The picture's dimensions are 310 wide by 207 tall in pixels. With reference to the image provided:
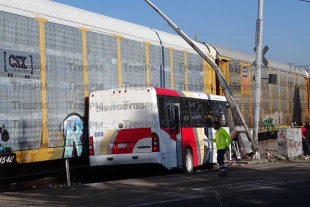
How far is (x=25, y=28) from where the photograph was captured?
1497cm

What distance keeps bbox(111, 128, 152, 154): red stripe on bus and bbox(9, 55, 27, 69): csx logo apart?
3.65 meters

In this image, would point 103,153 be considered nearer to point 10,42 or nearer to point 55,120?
point 55,120

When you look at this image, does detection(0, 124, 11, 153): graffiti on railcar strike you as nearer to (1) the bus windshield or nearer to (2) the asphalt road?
(2) the asphalt road

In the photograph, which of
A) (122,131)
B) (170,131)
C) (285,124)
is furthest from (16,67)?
(285,124)

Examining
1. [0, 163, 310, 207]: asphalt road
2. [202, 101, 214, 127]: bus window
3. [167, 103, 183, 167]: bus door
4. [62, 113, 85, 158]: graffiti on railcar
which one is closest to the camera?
[0, 163, 310, 207]: asphalt road

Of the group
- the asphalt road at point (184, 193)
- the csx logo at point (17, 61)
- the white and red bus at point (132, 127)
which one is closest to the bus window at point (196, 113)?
the white and red bus at point (132, 127)

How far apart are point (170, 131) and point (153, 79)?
13.4ft

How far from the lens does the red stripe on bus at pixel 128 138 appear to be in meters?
16.8

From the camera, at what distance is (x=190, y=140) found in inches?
756

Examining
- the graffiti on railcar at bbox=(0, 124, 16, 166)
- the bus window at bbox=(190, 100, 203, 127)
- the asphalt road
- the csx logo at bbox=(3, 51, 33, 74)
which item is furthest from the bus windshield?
the graffiti on railcar at bbox=(0, 124, 16, 166)

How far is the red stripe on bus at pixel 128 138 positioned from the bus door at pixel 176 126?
115 cm

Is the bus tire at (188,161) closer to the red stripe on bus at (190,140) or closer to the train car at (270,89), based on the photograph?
the red stripe on bus at (190,140)

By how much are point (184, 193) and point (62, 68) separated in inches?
218

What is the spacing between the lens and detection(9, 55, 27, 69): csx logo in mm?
14406
